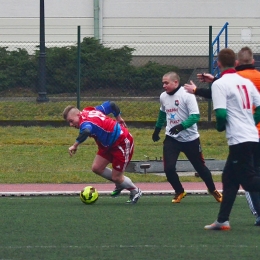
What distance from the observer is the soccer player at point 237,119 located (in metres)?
7.91

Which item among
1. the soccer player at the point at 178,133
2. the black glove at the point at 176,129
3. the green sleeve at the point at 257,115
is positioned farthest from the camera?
the soccer player at the point at 178,133

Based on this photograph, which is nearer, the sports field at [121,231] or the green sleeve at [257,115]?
the sports field at [121,231]

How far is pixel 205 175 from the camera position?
10781mm

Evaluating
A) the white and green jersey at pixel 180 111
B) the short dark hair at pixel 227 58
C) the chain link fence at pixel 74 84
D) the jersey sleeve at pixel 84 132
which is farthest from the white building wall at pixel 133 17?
the short dark hair at pixel 227 58

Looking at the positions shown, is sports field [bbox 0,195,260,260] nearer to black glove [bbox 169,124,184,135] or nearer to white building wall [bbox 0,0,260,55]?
black glove [bbox 169,124,184,135]

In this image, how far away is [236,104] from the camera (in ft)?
26.1

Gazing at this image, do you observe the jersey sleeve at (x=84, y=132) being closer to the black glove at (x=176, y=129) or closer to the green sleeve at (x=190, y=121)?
the black glove at (x=176, y=129)

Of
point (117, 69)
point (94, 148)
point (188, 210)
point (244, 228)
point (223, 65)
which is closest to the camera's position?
point (223, 65)

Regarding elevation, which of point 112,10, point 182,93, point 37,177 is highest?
point 112,10

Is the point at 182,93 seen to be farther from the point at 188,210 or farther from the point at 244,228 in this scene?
the point at 244,228

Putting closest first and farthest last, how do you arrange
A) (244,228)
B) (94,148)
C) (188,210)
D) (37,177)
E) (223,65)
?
(223,65), (244,228), (188,210), (37,177), (94,148)

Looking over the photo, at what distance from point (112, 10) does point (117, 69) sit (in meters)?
12.0

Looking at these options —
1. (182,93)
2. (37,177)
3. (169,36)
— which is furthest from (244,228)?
(169,36)

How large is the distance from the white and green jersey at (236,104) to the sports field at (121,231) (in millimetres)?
1024
